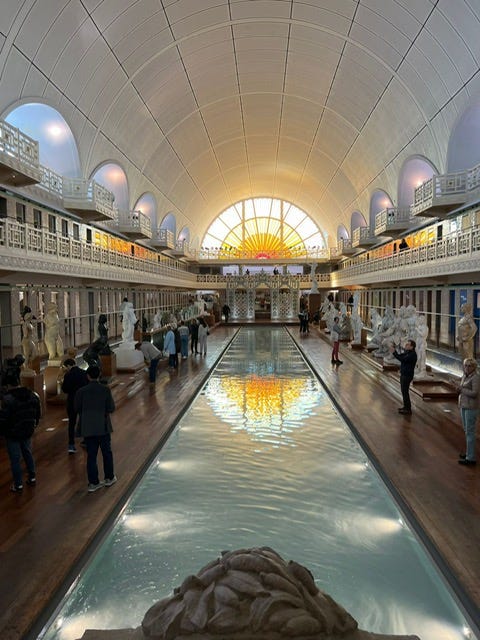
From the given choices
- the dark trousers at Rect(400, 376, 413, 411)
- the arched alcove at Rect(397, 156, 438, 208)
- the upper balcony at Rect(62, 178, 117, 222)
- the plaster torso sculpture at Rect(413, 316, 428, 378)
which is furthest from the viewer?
the arched alcove at Rect(397, 156, 438, 208)

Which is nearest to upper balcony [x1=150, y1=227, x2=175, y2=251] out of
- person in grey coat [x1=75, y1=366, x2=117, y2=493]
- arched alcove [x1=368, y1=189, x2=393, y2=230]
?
arched alcove [x1=368, y1=189, x2=393, y2=230]

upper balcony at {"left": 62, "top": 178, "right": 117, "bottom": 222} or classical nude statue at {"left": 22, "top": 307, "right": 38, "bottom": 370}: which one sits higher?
upper balcony at {"left": 62, "top": 178, "right": 117, "bottom": 222}

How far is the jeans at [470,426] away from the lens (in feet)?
22.1

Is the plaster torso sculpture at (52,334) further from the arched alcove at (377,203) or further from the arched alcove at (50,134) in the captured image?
the arched alcove at (377,203)

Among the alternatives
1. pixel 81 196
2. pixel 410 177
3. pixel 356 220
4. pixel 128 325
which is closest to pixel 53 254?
pixel 128 325

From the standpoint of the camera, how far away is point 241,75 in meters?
29.7

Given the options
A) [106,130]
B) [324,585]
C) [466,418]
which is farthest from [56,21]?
[324,585]

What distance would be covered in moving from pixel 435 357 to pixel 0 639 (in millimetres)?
17110

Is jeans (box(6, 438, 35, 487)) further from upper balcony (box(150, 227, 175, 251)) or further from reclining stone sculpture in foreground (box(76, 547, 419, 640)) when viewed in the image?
upper balcony (box(150, 227, 175, 251))

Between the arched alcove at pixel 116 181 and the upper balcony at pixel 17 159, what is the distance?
13.3 meters

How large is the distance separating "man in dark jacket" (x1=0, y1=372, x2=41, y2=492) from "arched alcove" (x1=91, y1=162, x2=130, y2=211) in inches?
910

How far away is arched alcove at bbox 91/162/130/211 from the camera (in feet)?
90.0

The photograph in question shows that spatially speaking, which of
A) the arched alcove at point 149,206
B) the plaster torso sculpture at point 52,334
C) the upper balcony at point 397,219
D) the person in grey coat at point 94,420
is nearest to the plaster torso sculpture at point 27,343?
the plaster torso sculpture at point 52,334

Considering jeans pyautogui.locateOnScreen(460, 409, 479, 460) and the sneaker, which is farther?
jeans pyautogui.locateOnScreen(460, 409, 479, 460)
